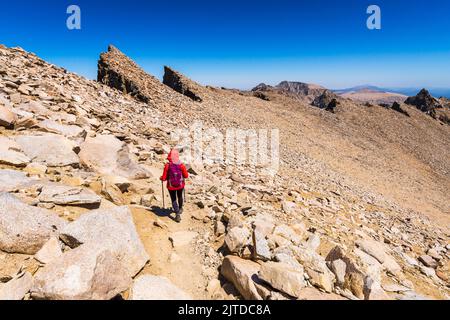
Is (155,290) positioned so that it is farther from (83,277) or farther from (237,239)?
(237,239)

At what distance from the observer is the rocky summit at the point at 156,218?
500cm

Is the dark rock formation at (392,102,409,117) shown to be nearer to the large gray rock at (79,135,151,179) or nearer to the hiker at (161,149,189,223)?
the large gray rock at (79,135,151,179)

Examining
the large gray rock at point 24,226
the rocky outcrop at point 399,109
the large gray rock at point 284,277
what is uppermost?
the rocky outcrop at point 399,109

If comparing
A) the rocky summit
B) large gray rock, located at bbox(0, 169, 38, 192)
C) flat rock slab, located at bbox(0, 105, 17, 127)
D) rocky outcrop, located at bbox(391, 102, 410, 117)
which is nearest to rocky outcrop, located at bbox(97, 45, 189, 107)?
the rocky summit

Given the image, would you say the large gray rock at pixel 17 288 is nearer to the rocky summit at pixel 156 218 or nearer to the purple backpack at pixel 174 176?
the rocky summit at pixel 156 218

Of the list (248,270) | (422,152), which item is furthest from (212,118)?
(422,152)

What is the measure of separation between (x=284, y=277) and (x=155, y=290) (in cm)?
247

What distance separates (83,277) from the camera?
4.36m

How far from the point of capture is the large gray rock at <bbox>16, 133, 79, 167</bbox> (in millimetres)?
8422

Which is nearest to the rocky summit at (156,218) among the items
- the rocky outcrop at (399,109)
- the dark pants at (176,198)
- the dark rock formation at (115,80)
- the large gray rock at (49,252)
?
the large gray rock at (49,252)

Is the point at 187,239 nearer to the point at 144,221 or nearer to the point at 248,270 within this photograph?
the point at 144,221

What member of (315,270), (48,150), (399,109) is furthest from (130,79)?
(399,109)

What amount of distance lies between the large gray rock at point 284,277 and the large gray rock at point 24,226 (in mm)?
4331
